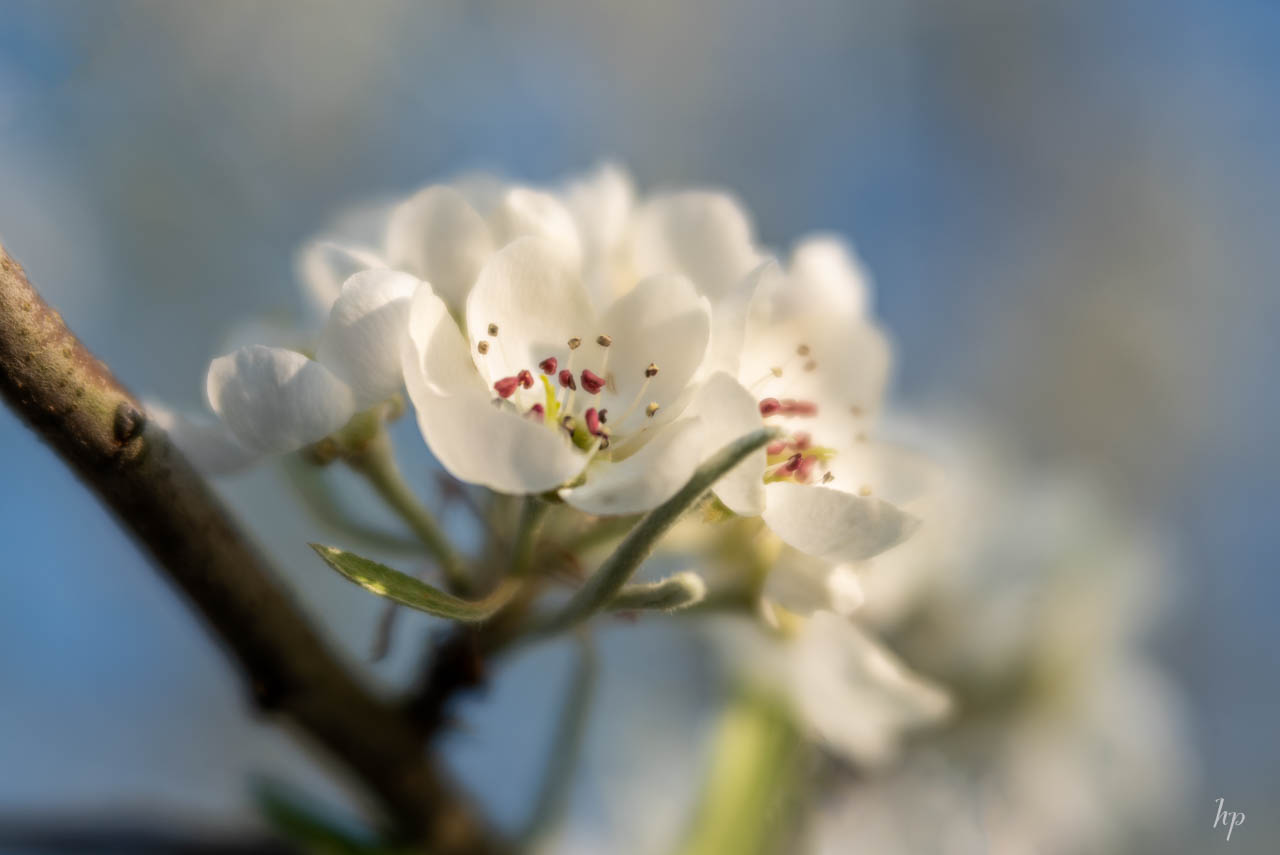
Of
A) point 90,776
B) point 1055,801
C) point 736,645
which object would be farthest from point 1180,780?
point 90,776

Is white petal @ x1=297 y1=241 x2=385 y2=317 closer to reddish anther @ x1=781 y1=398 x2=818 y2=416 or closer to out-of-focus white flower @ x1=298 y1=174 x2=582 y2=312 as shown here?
out-of-focus white flower @ x1=298 y1=174 x2=582 y2=312

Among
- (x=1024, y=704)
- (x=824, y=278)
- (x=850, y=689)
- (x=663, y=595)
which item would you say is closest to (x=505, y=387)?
(x=663, y=595)

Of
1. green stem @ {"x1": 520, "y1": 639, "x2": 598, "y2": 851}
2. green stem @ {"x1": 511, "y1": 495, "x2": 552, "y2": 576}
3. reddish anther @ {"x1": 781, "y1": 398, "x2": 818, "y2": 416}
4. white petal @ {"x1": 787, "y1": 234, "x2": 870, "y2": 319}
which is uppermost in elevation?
white petal @ {"x1": 787, "y1": 234, "x2": 870, "y2": 319}

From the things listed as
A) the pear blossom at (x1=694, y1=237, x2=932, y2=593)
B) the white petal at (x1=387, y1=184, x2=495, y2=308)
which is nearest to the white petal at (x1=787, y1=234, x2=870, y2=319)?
the pear blossom at (x1=694, y1=237, x2=932, y2=593)

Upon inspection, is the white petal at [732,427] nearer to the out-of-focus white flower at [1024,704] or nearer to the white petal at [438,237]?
the white petal at [438,237]

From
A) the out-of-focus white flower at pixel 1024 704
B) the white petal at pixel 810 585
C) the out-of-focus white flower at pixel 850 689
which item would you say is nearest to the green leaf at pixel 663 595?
the white petal at pixel 810 585

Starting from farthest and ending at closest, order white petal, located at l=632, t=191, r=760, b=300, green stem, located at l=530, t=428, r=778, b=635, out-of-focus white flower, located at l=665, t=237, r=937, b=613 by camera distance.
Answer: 1. white petal, located at l=632, t=191, r=760, b=300
2. out-of-focus white flower, located at l=665, t=237, r=937, b=613
3. green stem, located at l=530, t=428, r=778, b=635
